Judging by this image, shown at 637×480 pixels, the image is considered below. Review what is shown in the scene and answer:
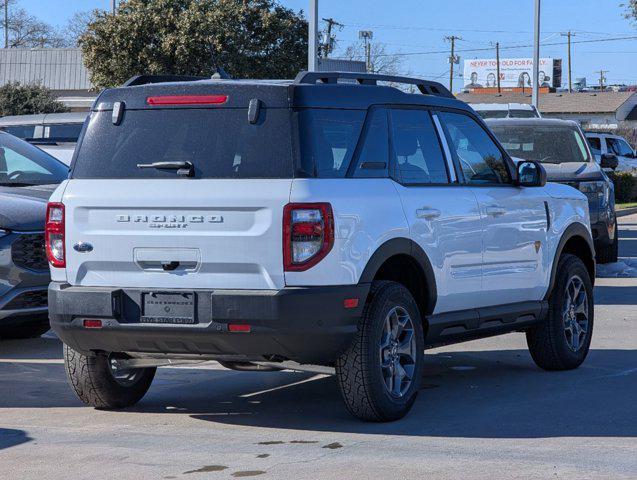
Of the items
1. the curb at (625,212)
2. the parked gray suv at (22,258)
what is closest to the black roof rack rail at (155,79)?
the parked gray suv at (22,258)

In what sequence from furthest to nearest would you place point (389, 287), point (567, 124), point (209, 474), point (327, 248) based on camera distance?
point (567, 124) → point (389, 287) → point (327, 248) → point (209, 474)

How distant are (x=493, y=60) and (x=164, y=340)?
12846 cm

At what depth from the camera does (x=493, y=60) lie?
132 meters

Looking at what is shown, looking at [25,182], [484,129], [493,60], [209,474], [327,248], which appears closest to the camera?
[209,474]

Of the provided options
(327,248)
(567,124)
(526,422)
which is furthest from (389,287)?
(567,124)

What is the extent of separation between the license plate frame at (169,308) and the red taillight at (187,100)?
43.3 inches

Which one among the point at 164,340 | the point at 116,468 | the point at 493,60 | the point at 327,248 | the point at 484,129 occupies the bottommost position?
the point at 116,468

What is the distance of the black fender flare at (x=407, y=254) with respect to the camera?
22.5 ft

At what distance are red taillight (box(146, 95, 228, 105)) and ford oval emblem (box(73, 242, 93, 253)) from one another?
0.89m

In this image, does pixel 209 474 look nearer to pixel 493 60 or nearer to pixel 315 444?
pixel 315 444

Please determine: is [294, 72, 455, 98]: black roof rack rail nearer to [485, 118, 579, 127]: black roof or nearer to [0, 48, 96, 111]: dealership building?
[485, 118, 579, 127]: black roof

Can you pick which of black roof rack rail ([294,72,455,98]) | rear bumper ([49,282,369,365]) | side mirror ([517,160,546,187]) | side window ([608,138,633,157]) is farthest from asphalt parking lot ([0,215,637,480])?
side window ([608,138,633,157])

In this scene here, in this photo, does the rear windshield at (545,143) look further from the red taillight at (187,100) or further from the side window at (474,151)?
the red taillight at (187,100)

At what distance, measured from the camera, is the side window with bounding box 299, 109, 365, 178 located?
6.73m
